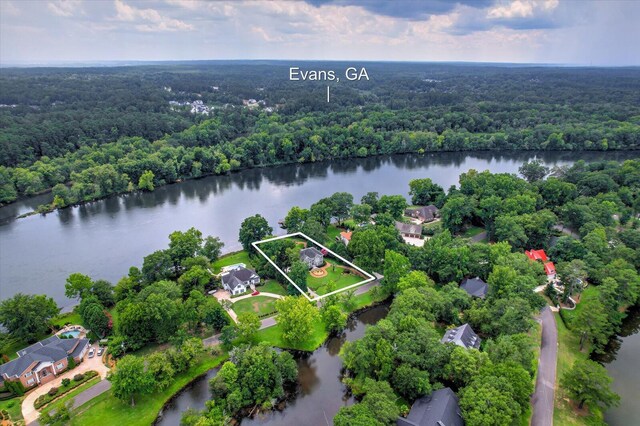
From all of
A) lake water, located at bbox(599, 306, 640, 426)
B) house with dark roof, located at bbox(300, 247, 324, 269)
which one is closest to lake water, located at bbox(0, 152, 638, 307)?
house with dark roof, located at bbox(300, 247, 324, 269)

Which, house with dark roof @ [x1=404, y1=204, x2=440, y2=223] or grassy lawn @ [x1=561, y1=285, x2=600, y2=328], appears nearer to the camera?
grassy lawn @ [x1=561, y1=285, x2=600, y2=328]

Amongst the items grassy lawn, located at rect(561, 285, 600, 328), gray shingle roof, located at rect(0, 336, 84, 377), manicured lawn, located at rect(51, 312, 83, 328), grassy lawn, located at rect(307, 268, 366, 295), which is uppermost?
gray shingle roof, located at rect(0, 336, 84, 377)

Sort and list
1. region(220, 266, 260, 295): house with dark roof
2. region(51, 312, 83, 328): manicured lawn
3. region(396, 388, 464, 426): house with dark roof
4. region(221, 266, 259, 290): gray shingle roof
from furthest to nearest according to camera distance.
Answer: region(221, 266, 259, 290): gray shingle roof
region(220, 266, 260, 295): house with dark roof
region(51, 312, 83, 328): manicured lawn
region(396, 388, 464, 426): house with dark roof

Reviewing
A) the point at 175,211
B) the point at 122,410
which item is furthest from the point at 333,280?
the point at 175,211

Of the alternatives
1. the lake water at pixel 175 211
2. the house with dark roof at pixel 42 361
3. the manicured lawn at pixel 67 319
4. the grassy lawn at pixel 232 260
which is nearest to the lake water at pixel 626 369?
the grassy lawn at pixel 232 260

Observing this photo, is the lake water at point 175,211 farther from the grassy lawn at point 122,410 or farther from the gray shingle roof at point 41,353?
the grassy lawn at point 122,410

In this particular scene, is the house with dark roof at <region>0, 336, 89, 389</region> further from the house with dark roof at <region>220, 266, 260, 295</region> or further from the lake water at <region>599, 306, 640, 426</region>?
the lake water at <region>599, 306, 640, 426</region>

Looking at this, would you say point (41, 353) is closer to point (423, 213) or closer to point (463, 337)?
point (463, 337)
